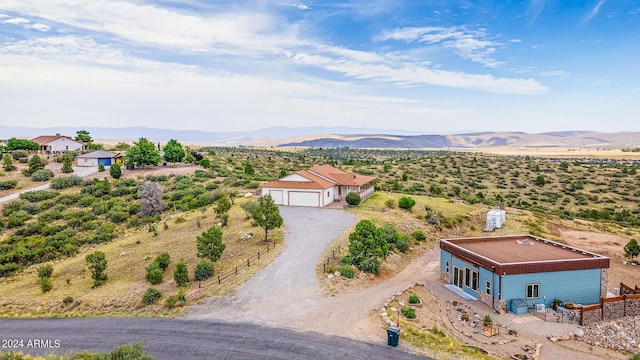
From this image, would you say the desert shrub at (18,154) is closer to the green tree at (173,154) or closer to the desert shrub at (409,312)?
the green tree at (173,154)

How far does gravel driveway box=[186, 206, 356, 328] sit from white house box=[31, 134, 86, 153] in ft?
238

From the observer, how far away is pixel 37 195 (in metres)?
51.4

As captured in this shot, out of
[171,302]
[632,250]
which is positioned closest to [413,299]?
[171,302]

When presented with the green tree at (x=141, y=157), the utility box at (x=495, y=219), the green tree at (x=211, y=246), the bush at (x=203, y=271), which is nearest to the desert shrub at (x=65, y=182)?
the green tree at (x=141, y=157)

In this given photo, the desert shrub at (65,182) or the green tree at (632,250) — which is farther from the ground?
the desert shrub at (65,182)

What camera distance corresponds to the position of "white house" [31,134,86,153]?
86.2 m

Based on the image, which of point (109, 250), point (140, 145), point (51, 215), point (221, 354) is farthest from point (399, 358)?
point (140, 145)

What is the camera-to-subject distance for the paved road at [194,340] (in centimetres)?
1745

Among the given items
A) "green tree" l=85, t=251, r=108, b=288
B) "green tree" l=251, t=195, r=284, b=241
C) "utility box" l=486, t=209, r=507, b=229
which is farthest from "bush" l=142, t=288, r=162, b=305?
"utility box" l=486, t=209, r=507, b=229

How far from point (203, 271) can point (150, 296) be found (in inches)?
150

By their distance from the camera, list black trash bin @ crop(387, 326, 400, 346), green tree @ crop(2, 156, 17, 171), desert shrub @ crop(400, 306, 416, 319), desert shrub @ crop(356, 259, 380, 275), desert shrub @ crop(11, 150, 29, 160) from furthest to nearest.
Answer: desert shrub @ crop(11, 150, 29, 160) → green tree @ crop(2, 156, 17, 171) → desert shrub @ crop(356, 259, 380, 275) → desert shrub @ crop(400, 306, 416, 319) → black trash bin @ crop(387, 326, 400, 346)

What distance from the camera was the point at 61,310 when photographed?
24406 mm

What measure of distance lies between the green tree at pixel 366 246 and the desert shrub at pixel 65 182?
45.2 m

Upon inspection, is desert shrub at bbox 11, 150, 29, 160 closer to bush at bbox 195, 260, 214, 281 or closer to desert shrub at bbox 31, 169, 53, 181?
desert shrub at bbox 31, 169, 53, 181
